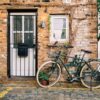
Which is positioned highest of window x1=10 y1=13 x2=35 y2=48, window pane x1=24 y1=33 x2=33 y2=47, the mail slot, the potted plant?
window x1=10 y1=13 x2=35 y2=48

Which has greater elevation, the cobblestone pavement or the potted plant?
the potted plant

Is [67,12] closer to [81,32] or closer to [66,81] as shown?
[81,32]

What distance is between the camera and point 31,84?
42.5 feet

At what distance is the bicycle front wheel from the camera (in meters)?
12.6

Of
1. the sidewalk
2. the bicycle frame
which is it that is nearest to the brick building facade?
the bicycle frame

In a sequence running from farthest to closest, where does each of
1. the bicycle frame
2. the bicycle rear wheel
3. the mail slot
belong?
the mail slot, the bicycle frame, the bicycle rear wheel

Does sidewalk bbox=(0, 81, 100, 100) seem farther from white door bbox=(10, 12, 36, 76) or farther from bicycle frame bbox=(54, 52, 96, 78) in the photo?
white door bbox=(10, 12, 36, 76)

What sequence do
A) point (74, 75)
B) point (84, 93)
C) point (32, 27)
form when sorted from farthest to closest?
1. point (32, 27)
2. point (74, 75)
3. point (84, 93)

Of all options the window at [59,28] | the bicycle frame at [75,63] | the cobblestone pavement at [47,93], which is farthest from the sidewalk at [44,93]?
the window at [59,28]

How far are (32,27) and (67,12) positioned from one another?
133 cm

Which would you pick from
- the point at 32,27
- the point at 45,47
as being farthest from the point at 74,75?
the point at 32,27

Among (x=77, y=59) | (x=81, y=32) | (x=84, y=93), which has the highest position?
(x=81, y=32)

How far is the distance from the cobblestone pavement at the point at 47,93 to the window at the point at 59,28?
183cm

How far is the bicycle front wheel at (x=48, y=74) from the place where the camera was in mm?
12626
